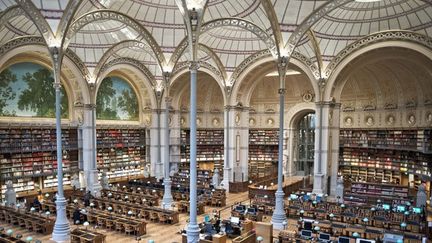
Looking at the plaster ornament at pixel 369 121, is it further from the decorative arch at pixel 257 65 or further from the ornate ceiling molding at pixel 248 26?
the ornate ceiling molding at pixel 248 26

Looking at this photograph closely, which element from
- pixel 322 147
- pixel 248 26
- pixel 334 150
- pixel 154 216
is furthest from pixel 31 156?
pixel 334 150

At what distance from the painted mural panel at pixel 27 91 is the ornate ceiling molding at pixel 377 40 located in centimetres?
1929

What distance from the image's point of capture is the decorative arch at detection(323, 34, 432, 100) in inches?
689

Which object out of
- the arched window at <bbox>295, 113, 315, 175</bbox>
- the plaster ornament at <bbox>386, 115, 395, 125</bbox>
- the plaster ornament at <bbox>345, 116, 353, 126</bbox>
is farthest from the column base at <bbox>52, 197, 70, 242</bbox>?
the plaster ornament at <bbox>386, 115, 395, 125</bbox>

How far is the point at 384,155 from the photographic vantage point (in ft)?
80.1

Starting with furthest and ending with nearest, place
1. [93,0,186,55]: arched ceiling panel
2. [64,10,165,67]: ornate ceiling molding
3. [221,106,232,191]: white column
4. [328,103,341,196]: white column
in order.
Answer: [221,106,232,191]: white column, [328,103,341,196]: white column, [93,0,186,55]: arched ceiling panel, [64,10,165,67]: ornate ceiling molding

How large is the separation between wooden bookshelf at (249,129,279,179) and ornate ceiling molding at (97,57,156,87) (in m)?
10.8

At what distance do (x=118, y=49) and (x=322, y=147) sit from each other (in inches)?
613

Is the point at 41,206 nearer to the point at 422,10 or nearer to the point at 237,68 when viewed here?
the point at 237,68

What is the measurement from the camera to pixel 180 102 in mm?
29891

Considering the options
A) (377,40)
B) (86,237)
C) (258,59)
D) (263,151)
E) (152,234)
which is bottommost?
(152,234)

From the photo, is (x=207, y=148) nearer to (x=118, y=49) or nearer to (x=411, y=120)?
(x=118, y=49)

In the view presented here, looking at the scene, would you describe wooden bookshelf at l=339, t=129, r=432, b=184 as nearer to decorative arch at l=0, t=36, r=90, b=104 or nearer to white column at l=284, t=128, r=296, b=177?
white column at l=284, t=128, r=296, b=177

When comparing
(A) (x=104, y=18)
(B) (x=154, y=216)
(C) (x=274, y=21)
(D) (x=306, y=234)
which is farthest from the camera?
(B) (x=154, y=216)
